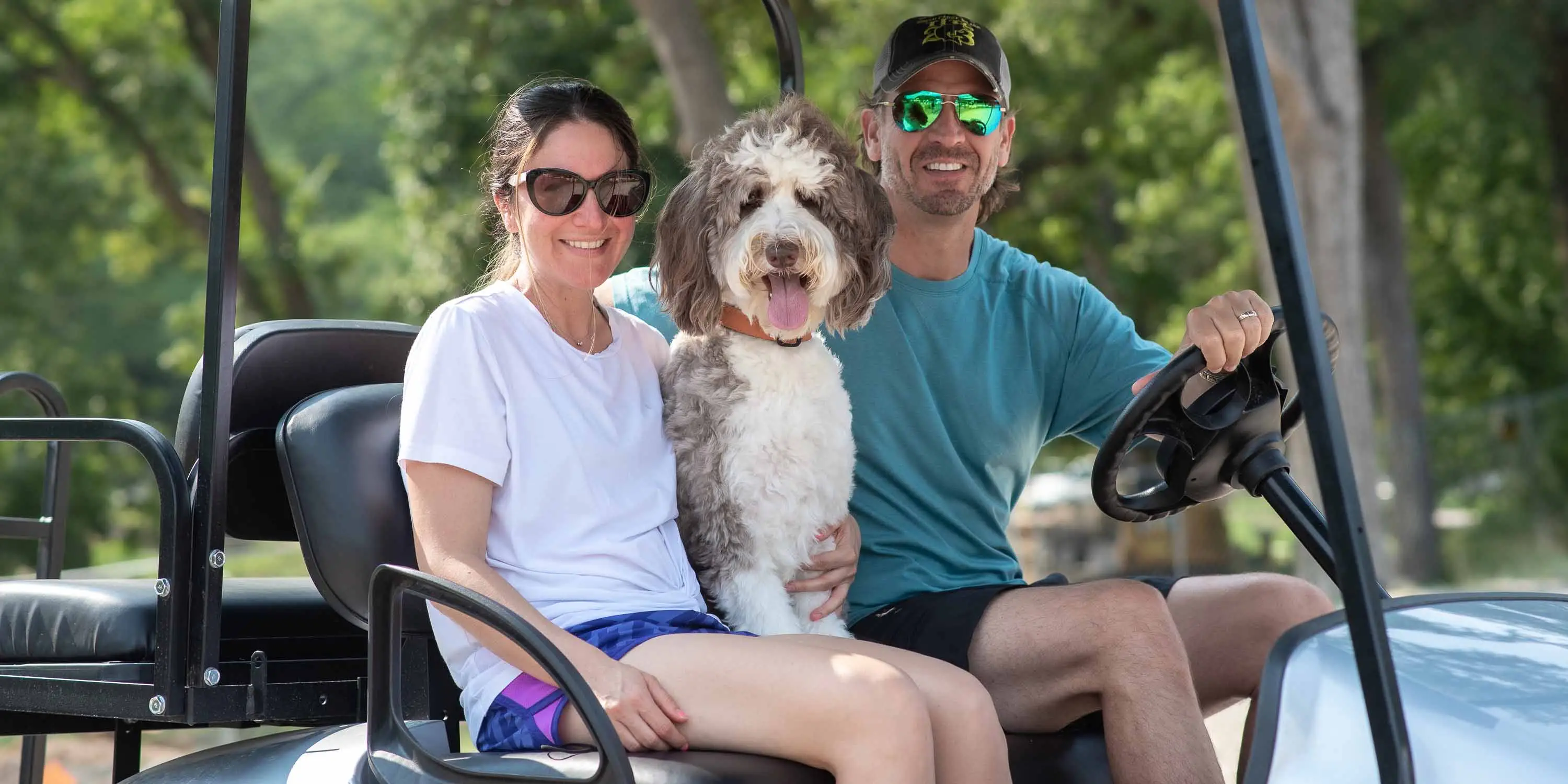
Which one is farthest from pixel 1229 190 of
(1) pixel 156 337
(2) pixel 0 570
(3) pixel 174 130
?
(1) pixel 156 337

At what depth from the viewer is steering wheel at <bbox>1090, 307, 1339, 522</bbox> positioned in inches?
89.7

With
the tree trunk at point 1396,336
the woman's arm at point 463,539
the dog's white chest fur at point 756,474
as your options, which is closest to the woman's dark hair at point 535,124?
the dog's white chest fur at point 756,474

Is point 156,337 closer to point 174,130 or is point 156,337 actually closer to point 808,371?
point 174,130

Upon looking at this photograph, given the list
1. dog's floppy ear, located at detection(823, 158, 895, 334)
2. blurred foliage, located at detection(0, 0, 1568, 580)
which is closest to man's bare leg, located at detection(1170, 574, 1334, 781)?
dog's floppy ear, located at detection(823, 158, 895, 334)

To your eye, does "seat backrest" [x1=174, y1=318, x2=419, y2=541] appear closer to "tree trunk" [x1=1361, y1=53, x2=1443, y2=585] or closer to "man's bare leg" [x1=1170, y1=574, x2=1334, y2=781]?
"man's bare leg" [x1=1170, y1=574, x2=1334, y2=781]

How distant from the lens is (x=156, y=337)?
2641 cm

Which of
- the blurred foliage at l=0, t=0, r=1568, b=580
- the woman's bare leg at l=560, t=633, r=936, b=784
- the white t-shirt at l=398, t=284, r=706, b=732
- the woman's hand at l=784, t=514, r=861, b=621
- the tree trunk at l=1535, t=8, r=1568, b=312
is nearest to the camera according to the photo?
the woman's bare leg at l=560, t=633, r=936, b=784

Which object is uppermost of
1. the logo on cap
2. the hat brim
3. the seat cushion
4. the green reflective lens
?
the logo on cap

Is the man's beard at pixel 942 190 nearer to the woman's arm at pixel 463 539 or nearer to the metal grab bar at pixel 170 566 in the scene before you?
the woman's arm at pixel 463 539

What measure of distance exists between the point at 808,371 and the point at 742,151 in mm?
410

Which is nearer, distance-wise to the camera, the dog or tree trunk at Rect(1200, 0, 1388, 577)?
→ the dog

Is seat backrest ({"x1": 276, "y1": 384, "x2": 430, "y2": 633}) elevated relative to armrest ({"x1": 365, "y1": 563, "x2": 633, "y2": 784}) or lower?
elevated

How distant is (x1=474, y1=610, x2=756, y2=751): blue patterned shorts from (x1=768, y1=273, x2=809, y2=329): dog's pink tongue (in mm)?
601

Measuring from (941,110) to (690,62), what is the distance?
14.2ft
